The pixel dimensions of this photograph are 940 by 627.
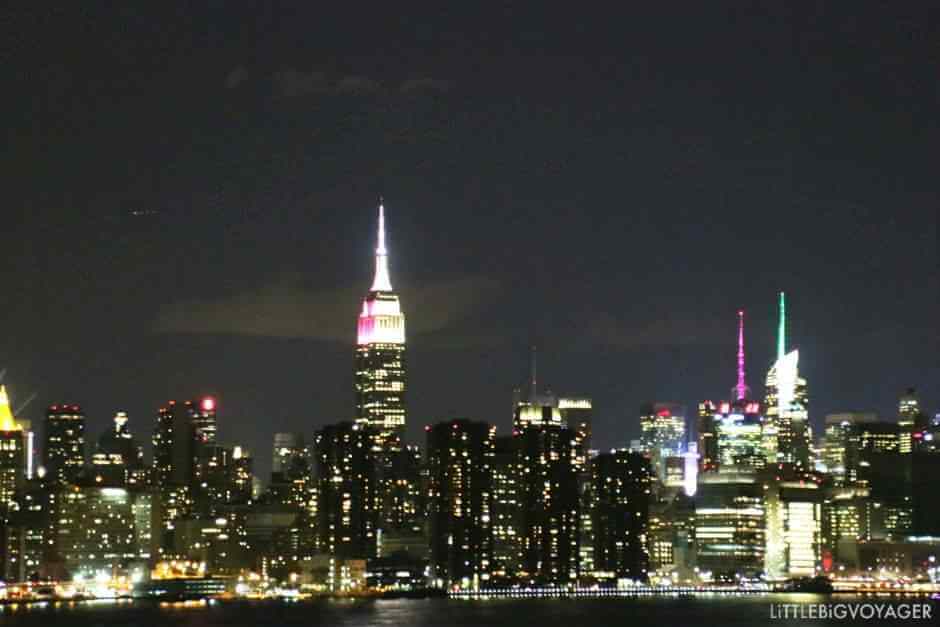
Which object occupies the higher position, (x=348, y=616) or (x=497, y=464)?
(x=497, y=464)

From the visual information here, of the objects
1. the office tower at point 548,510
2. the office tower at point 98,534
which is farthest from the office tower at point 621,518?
the office tower at point 98,534

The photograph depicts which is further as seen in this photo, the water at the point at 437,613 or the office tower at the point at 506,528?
the office tower at the point at 506,528

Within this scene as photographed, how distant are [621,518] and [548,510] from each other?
30.6ft

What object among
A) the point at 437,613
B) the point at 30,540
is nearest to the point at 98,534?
the point at 30,540

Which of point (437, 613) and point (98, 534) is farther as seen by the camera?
point (98, 534)

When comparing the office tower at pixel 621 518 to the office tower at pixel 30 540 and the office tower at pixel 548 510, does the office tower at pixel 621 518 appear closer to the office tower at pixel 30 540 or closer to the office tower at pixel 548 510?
the office tower at pixel 548 510

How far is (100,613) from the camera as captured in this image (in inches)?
5886

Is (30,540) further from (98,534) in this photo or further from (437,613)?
(437,613)

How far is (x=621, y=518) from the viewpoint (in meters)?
191

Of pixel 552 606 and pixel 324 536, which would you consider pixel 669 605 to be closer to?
pixel 552 606

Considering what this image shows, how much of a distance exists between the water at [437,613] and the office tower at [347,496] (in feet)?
21.2

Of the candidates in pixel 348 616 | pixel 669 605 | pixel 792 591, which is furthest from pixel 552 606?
pixel 792 591

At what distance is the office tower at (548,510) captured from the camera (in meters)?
182

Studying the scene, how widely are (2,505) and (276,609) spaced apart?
3358 cm
